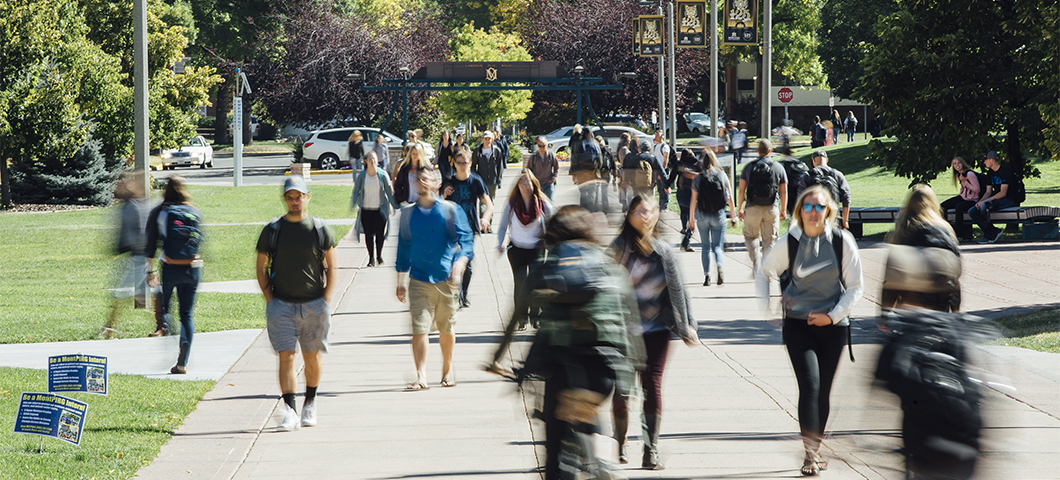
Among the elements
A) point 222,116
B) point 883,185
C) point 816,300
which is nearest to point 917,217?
point 816,300

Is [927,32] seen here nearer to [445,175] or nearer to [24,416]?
[445,175]

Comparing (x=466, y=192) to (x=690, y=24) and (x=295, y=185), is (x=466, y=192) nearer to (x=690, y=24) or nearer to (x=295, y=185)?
(x=295, y=185)

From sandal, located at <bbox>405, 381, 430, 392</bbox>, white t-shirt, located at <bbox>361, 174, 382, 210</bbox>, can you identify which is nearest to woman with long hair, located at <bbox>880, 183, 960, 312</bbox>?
sandal, located at <bbox>405, 381, 430, 392</bbox>

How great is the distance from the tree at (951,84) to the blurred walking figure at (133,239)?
1435 cm

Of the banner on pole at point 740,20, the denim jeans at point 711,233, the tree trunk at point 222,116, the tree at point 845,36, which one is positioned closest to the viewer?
the denim jeans at point 711,233

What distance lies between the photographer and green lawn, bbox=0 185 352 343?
11109mm

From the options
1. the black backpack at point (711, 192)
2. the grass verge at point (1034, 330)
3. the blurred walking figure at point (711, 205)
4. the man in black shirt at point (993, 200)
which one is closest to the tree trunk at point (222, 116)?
the man in black shirt at point (993, 200)

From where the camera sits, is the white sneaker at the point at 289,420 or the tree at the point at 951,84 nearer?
the white sneaker at the point at 289,420

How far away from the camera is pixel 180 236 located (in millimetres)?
8875

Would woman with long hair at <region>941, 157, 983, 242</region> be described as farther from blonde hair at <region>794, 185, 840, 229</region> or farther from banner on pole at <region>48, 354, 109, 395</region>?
banner on pole at <region>48, 354, 109, 395</region>

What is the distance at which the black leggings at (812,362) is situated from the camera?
19.8 ft

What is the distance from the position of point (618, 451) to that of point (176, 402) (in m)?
3.32

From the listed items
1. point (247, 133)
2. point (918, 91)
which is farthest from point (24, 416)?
point (247, 133)

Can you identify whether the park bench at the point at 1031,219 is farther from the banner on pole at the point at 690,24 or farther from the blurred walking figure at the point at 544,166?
the banner on pole at the point at 690,24
